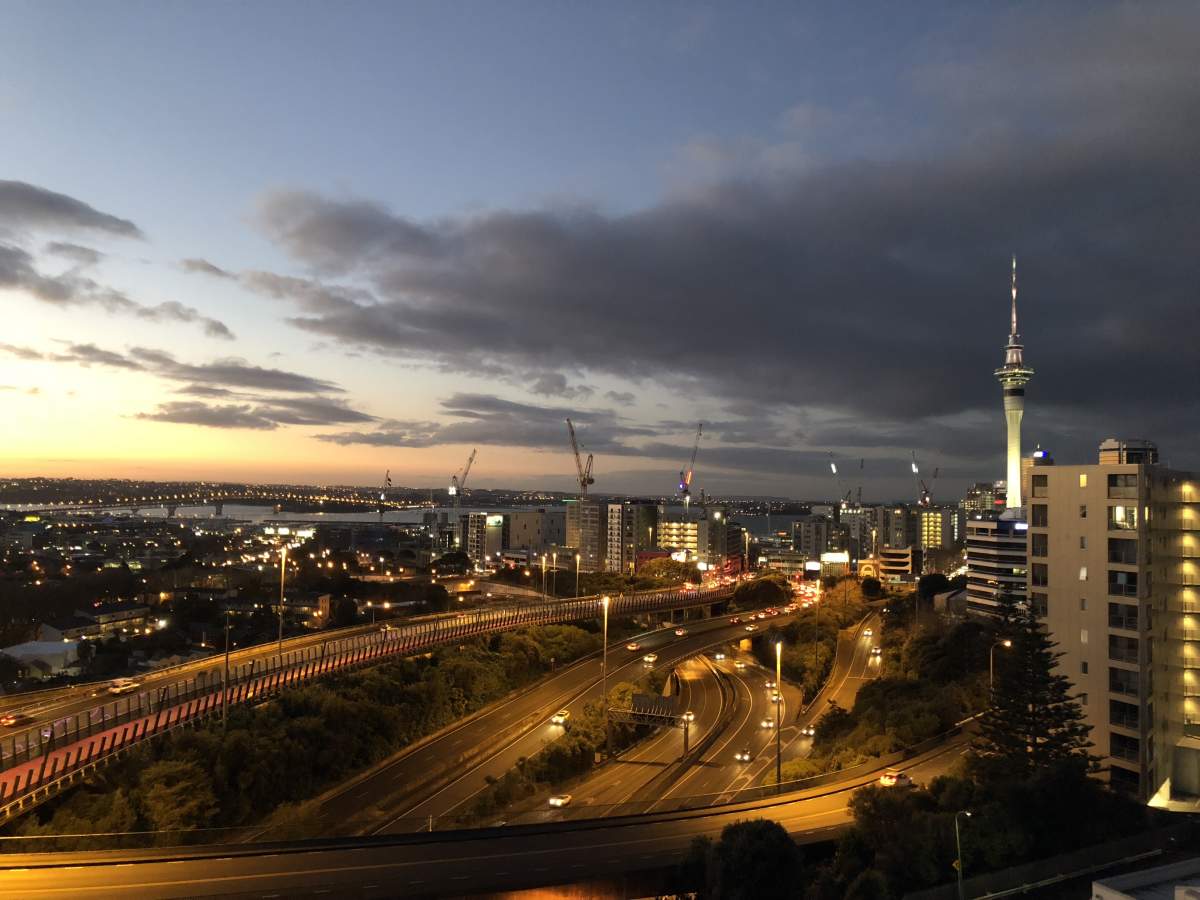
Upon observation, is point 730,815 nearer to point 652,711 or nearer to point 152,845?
point 152,845

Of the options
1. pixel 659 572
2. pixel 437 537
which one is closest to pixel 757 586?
pixel 659 572

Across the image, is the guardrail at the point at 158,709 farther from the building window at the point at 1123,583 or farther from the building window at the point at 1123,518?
the building window at the point at 1123,518

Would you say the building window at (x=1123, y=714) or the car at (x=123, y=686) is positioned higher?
the building window at (x=1123, y=714)

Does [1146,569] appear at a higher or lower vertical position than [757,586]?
higher

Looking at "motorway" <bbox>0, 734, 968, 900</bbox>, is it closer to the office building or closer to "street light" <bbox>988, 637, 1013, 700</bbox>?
"street light" <bbox>988, 637, 1013, 700</bbox>

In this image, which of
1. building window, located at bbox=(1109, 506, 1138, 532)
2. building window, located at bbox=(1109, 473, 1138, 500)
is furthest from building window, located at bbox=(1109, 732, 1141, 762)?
building window, located at bbox=(1109, 473, 1138, 500)

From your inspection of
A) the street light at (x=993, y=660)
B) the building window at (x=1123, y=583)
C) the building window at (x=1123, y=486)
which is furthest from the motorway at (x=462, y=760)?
the building window at (x=1123, y=486)

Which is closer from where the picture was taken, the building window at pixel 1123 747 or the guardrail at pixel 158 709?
the guardrail at pixel 158 709
